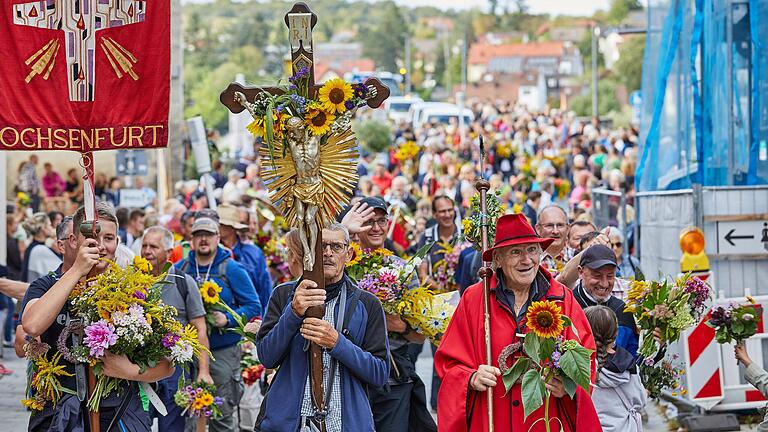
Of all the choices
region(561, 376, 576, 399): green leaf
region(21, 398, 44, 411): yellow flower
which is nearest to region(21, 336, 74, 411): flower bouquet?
region(21, 398, 44, 411): yellow flower

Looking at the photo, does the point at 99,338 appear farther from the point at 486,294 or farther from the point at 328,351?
the point at 486,294

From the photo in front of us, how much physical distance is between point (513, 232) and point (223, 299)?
3.83 meters

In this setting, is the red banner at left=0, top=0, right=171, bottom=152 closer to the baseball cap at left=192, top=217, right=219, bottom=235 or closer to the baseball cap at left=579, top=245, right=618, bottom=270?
the baseball cap at left=579, top=245, right=618, bottom=270

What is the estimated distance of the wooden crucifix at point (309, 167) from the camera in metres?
6.84

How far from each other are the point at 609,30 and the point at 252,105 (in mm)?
21128

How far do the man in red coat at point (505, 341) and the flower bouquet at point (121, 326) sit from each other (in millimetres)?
1423

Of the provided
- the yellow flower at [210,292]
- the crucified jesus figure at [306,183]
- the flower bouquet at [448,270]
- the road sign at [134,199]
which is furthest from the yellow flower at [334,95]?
the road sign at [134,199]

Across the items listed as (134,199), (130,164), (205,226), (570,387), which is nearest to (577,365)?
(570,387)

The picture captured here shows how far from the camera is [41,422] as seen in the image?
7.15m

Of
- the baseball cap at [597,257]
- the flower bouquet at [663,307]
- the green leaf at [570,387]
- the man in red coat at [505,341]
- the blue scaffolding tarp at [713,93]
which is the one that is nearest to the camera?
the green leaf at [570,387]

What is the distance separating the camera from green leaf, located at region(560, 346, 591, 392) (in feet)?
21.4

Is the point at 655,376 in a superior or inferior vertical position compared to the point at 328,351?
inferior

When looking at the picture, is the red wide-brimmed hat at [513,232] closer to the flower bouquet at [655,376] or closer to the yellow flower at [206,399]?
the flower bouquet at [655,376]

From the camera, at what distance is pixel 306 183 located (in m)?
6.89
